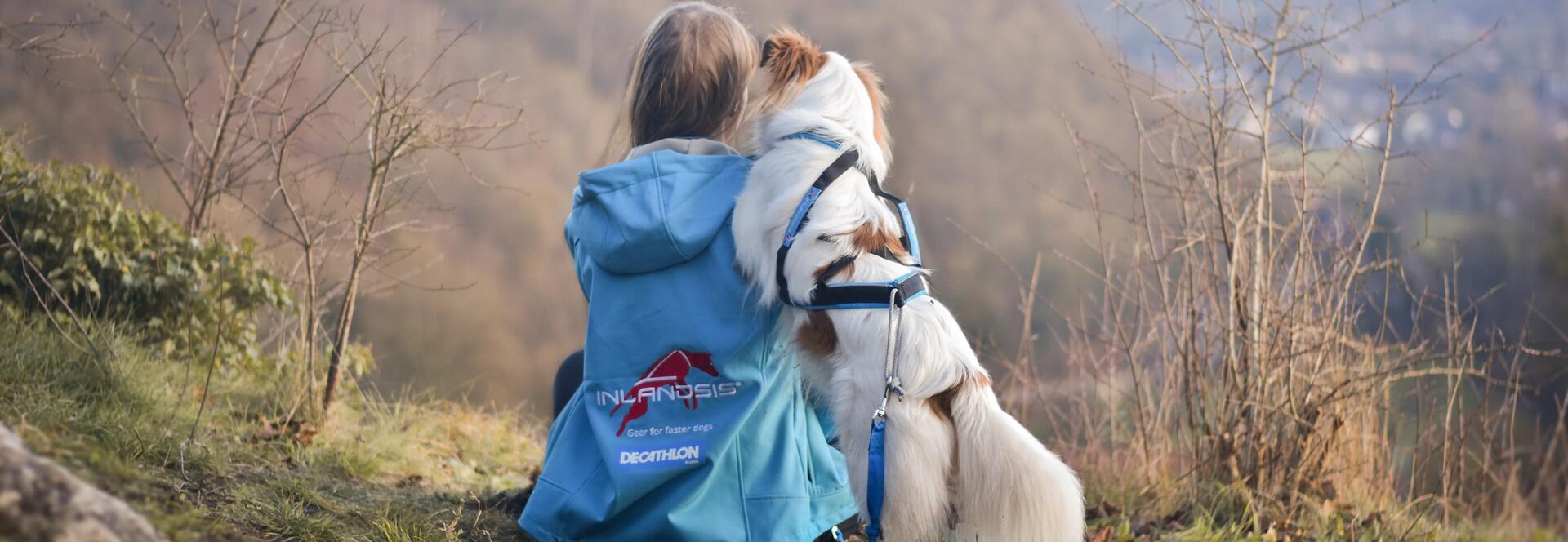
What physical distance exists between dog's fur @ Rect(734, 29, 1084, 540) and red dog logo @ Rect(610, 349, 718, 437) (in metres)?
0.20

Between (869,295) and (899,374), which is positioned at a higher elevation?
(869,295)

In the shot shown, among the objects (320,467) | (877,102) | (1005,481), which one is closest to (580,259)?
(877,102)

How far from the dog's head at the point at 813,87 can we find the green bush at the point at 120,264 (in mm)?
2009

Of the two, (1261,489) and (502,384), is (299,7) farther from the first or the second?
(1261,489)

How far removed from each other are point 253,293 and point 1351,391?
3704mm

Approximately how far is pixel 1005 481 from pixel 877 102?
2.81 feet

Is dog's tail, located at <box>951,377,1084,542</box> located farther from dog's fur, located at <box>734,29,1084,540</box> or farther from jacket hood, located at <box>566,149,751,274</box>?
jacket hood, located at <box>566,149,751,274</box>

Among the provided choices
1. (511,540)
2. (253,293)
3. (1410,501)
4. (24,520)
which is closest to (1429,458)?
(1410,501)

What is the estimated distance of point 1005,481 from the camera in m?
1.75

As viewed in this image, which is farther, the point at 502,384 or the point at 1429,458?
the point at 502,384

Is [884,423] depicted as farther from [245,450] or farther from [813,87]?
[245,450]

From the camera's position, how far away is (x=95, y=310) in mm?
3443

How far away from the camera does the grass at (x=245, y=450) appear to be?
71.2 inches

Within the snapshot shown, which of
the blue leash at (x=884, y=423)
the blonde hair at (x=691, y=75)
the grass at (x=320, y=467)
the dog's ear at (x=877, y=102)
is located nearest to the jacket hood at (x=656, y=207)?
the blonde hair at (x=691, y=75)
